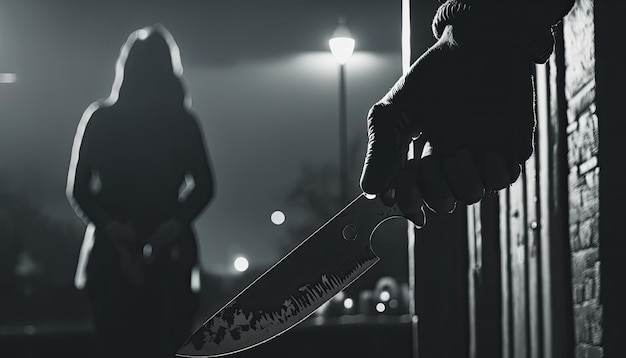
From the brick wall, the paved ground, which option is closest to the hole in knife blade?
the brick wall

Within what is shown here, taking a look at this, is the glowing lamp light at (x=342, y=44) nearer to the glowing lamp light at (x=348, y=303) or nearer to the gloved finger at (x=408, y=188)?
the glowing lamp light at (x=348, y=303)

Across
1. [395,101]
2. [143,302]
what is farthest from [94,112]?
[395,101]

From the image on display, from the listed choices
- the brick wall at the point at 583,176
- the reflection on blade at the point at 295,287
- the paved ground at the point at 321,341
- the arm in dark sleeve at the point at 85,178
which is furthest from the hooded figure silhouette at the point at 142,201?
the reflection on blade at the point at 295,287

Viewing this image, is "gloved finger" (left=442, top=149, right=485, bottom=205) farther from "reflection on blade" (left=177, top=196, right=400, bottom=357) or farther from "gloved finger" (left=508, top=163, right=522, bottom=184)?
"reflection on blade" (left=177, top=196, right=400, bottom=357)

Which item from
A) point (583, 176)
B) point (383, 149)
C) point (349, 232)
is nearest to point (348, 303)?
point (583, 176)

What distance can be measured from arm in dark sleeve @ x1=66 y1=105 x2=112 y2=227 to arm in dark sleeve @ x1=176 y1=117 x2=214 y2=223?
41 cm

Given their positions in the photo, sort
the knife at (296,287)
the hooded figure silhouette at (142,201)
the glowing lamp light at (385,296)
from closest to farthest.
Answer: the knife at (296,287)
the hooded figure silhouette at (142,201)
the glowing lamp light at (385,296)

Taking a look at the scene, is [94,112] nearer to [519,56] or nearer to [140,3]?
[519,56]

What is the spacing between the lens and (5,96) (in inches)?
675

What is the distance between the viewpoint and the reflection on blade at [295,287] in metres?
2.07

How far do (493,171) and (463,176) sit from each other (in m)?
0.05

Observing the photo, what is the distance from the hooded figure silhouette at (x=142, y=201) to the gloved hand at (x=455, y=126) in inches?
135

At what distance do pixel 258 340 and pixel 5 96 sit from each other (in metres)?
16.1

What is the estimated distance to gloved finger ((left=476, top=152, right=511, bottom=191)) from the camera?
1.67m
